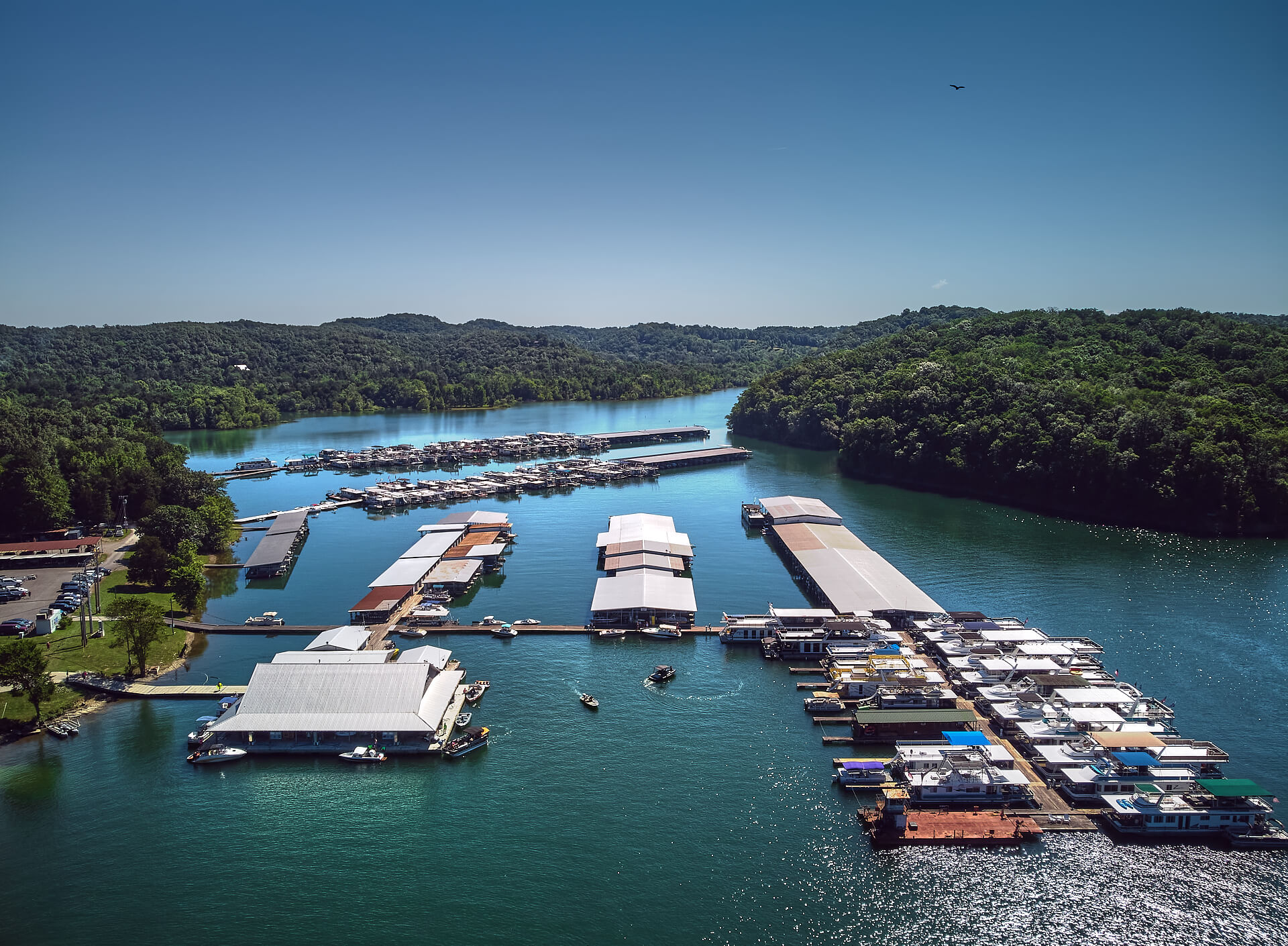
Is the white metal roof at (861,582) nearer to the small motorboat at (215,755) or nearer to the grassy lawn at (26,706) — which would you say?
the small motorboat at (215,755)

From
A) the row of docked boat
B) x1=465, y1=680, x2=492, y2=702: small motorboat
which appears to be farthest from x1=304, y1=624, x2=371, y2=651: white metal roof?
the row of docked boat

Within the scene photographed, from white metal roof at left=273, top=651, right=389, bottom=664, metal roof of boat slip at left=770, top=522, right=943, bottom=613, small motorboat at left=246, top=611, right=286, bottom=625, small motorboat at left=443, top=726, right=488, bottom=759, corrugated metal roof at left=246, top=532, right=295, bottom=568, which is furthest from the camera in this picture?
corrugated metal roof at left=246, top=532, right=295, bottom=568

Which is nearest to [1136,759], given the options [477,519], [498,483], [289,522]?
[477,519]

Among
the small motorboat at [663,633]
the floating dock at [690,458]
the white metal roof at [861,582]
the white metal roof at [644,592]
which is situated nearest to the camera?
the small motorboat at [663,633]

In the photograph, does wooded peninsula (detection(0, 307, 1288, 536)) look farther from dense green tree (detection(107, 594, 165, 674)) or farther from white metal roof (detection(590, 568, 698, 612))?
white metal roof (detection(590, 568, 698, 612))

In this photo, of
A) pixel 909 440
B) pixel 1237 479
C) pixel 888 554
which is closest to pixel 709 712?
pixel 888 554

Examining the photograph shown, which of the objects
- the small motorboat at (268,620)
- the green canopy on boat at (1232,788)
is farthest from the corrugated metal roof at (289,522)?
the green canopy on boat at (1232,788)
